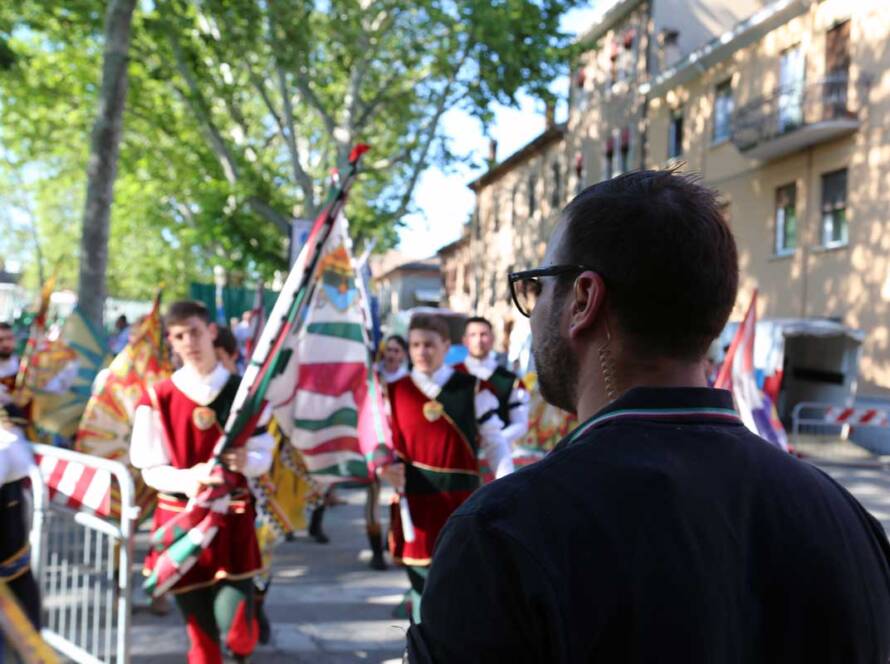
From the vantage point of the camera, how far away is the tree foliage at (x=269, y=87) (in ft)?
51.8

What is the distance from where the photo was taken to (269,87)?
2470 cm

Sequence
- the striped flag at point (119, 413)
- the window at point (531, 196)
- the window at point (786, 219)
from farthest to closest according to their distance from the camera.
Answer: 1. the window at point (531, 196)
2. the window at point (786, 219)
3. the striped flag at point (119, 413)

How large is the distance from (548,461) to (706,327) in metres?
0.32

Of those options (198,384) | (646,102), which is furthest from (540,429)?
(646,102)

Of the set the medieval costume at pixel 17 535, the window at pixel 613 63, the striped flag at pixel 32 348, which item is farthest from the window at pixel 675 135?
the medieval costume at pixel 17 535

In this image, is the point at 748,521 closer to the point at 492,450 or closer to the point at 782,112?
the point at 492,450

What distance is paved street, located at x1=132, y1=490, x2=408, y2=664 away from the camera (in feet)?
17.8

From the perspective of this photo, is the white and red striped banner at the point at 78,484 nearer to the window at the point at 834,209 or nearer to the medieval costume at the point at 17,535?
the medieval costume at the point at 17,535

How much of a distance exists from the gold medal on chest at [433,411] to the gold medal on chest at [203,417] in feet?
4.32

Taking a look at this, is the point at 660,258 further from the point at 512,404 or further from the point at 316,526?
the point at 316,526

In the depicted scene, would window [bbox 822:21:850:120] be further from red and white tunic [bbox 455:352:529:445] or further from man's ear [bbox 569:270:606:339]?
man's ear [bbox 569:270:606:339]

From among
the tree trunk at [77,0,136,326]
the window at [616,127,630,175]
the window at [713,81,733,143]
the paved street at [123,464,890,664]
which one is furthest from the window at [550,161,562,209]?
the paved street at [123,464,890,664]

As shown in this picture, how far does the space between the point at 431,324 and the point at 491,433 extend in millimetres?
753

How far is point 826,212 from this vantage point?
20391 mm
